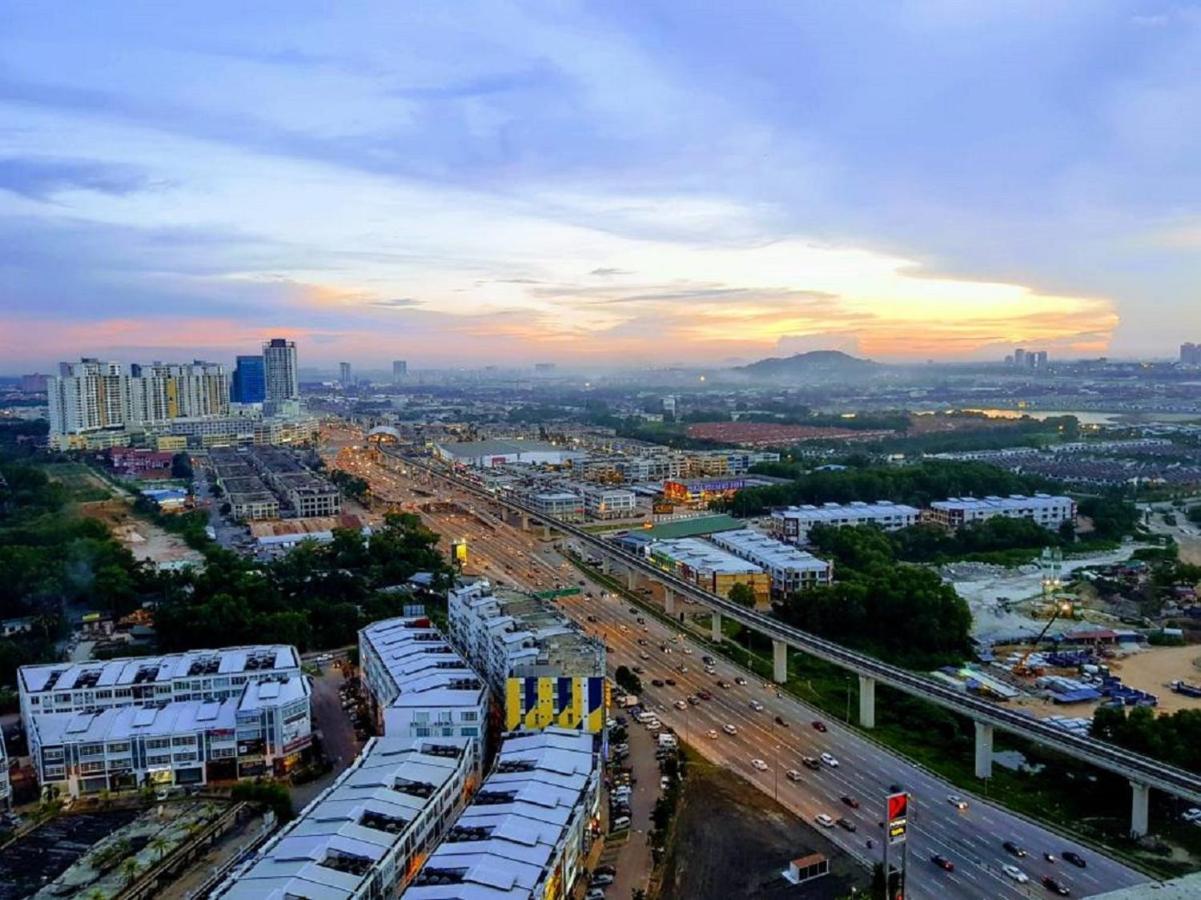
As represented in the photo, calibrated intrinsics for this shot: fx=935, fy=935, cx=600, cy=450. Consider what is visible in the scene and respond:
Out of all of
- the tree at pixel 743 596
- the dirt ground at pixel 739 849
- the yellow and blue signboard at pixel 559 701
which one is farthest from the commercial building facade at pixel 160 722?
the tree at pixel 743 596

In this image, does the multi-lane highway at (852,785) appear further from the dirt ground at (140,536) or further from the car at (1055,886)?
the dirt ground at (140,536)

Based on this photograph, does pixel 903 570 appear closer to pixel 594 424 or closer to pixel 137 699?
pixel 137 699

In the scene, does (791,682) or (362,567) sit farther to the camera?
(362,567)

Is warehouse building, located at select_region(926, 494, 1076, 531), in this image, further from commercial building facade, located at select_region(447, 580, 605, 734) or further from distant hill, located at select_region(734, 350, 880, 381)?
distant hill, located at select_region(734, 350, 880, 381)

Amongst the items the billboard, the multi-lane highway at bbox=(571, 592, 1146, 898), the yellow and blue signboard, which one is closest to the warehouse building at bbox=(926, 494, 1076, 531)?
the multi-lane highway at bbox=(571, 592, 1146, 898)

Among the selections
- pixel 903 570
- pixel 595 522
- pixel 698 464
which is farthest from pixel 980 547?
pixel 698 464

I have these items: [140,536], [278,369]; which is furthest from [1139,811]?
[278,369]

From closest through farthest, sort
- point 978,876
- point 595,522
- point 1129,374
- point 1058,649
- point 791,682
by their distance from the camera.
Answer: point 978,876 → point 791,682 → point 1058,649 → point 595,522 → point 1129,374

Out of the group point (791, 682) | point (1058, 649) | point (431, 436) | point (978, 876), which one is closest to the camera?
point (978, 876)
